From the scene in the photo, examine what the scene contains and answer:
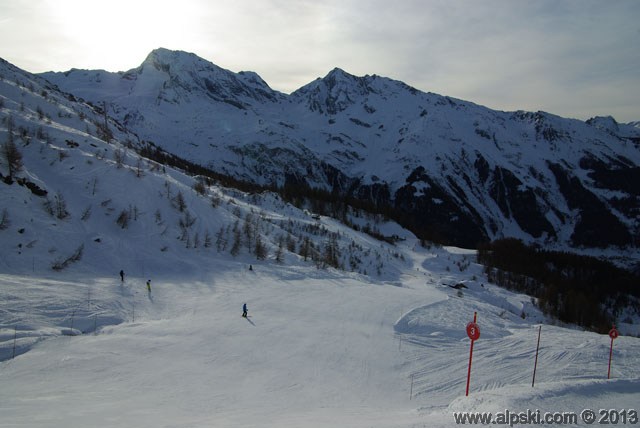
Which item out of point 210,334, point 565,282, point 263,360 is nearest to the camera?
point 263,360

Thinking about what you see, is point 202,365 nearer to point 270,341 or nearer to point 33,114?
point 270,341

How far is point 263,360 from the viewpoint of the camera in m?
17.2

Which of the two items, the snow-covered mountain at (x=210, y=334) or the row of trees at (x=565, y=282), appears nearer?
the snow-covered mountain at (x=210, y=334)

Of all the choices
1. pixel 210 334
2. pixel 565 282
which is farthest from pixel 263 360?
pixel 565 282

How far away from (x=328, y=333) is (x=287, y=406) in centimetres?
892

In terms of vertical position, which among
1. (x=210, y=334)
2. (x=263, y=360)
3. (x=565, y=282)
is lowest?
(x=565, y=282)

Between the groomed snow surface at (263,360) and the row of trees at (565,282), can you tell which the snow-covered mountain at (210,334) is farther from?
the row of trees at (565,282)

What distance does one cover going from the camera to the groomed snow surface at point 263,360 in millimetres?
11125

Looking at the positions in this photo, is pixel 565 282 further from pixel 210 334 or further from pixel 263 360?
pixel 210 334

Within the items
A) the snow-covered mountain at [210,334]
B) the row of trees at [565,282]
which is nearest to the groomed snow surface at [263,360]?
the snow-covered mountain at [210,334]

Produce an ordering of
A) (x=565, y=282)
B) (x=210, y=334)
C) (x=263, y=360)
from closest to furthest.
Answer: (x=263, y=360), (x=210, y=334), (x=565, y=282)

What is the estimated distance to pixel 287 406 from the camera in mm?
12859

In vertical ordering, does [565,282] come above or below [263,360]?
below

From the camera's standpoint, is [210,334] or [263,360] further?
[210,334]
